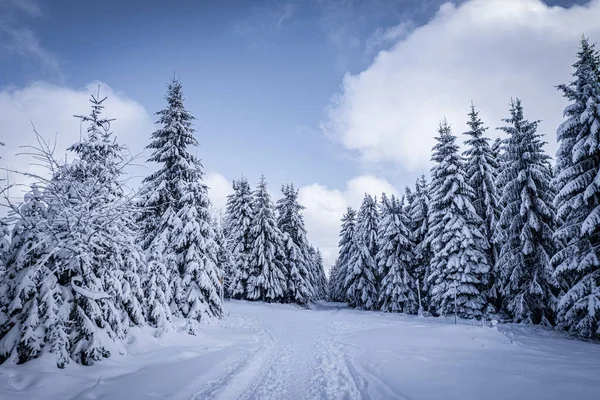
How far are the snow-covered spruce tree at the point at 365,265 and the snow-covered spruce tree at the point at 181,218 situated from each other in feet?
62.5

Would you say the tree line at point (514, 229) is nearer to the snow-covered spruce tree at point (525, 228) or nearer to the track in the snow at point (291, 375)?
the snow-covered spruce tree at point (525, 228)

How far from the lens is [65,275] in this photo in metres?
8.02

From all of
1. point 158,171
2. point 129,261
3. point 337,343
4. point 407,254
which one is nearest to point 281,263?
point 407,254

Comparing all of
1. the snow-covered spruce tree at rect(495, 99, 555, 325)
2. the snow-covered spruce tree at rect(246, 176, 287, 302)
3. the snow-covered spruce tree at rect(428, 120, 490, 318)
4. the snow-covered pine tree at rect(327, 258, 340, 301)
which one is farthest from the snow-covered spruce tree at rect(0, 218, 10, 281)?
the snow-covered pine tree at rect(327, 258, 340, 301)

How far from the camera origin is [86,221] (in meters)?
7.96

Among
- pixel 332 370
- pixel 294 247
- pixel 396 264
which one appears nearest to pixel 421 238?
pixel 396 264

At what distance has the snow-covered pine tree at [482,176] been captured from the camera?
21766 millimetres

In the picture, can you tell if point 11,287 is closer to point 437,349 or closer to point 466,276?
point 437,349

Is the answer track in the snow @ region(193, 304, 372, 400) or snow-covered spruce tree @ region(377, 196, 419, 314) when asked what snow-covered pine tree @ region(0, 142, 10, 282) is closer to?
track in the snow @ region(193, 304, 372, 400)

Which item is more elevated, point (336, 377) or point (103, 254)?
point (103, 254)

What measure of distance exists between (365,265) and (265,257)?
37.7 feet

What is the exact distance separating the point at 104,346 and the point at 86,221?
3.43 m

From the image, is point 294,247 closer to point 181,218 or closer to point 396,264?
point 396,264

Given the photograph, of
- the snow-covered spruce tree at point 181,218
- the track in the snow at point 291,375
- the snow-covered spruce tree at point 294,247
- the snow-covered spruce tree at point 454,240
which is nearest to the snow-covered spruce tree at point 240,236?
the snow-covered spruce tree at point 294,247
